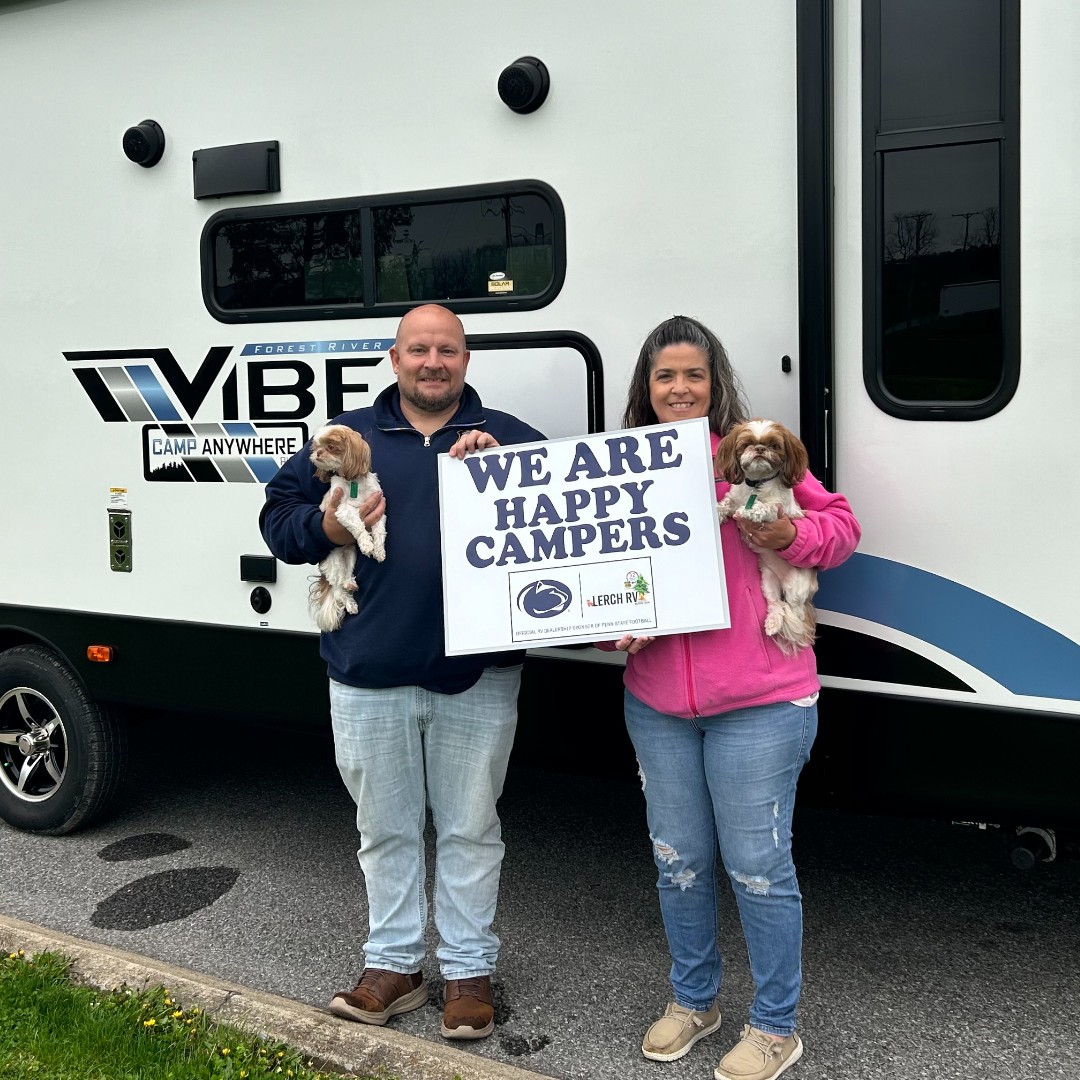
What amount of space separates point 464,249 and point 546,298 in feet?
0.97

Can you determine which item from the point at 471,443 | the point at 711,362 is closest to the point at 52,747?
the point at 471,443

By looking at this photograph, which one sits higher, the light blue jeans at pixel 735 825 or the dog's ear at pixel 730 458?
the dog's ear at pixel 730 458

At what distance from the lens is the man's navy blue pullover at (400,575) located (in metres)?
3.03

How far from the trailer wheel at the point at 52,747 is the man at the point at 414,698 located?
1629 millimetres

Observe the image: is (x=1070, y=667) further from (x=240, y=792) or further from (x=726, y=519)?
(x=240, y=792)

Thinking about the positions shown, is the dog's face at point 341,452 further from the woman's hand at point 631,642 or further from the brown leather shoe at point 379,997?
the brown leather shoe at point 379,997

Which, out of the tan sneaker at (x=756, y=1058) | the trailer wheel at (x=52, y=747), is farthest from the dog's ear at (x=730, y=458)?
the trailer wheel at (x=52, y=747)

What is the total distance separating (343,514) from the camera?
2936 millimetres

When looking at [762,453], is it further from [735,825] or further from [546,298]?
[546,298]

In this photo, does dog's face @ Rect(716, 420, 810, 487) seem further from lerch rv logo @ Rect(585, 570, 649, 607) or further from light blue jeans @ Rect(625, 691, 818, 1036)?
light blue jeans @ Rect(625, 691, 818, 1036)

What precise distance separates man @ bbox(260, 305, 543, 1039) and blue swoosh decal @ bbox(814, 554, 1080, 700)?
2.78 ft

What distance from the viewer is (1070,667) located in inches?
114

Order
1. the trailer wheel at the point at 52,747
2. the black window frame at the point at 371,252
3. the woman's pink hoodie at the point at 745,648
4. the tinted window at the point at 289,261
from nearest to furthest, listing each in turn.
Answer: the woman's pink hoodie at the point at 745,648, the black window frame at the point at 371,252, the tinted window at the point at 289,261, the trailer wheel at the point at 52,747

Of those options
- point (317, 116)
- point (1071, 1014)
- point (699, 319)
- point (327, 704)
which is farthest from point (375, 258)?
point (1071, 1014)
